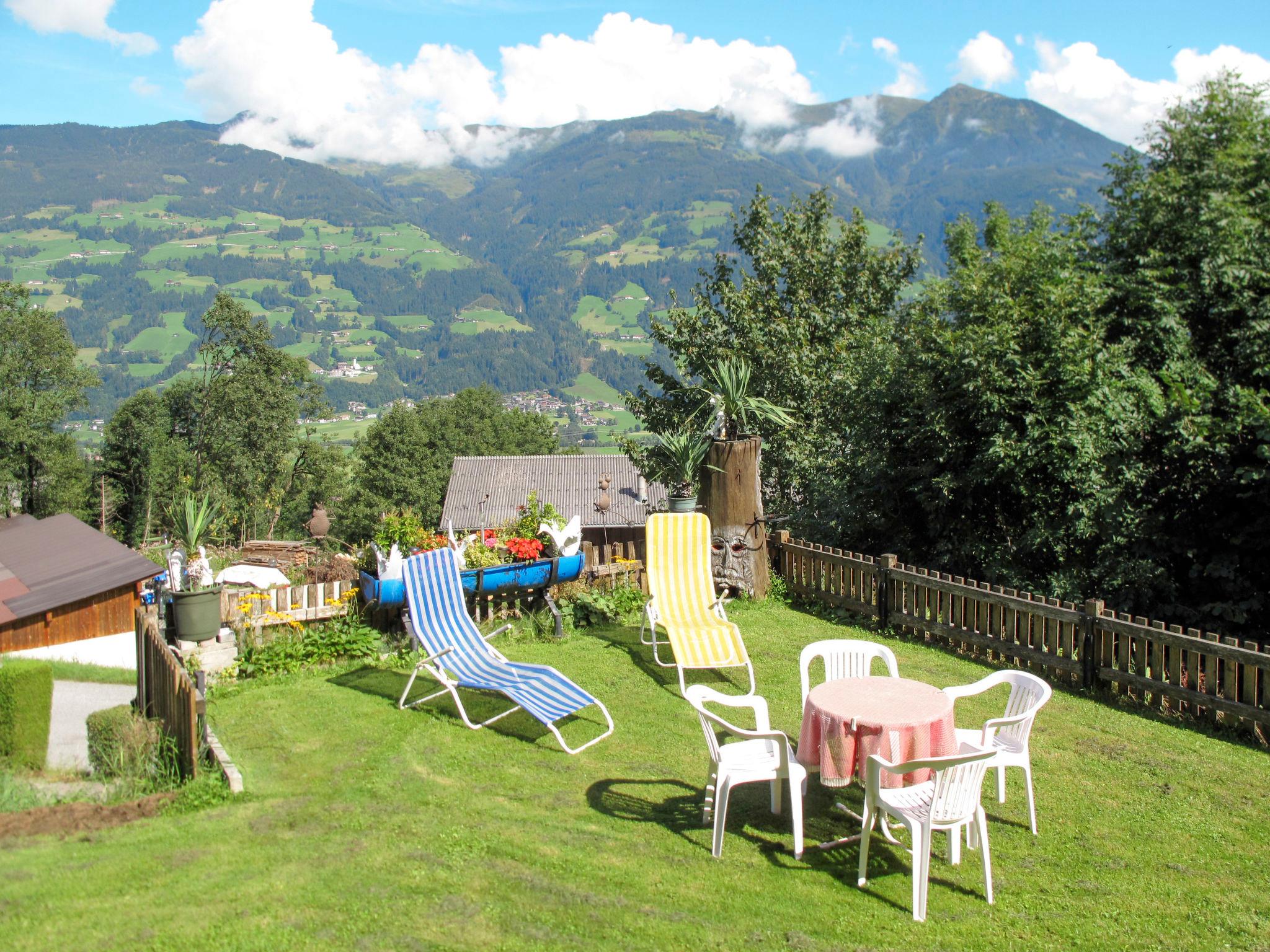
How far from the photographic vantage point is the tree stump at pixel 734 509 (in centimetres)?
938

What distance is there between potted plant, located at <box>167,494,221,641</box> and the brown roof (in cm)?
395

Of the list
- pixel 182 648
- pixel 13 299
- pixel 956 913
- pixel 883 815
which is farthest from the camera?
pixel 13 299

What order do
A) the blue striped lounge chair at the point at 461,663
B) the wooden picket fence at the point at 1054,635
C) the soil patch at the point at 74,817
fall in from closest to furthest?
the soil patch at the point at 74,817, the blue striped lounge chair at the point at 461,663, the wooden picket fence at the point at 1054,635

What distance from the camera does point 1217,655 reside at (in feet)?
20.9

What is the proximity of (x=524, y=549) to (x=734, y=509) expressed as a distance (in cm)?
226

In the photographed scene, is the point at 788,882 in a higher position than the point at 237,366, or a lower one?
lower

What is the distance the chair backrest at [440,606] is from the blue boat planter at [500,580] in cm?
38

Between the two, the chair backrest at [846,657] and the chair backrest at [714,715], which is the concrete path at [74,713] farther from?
the chair backrest at [846,657]

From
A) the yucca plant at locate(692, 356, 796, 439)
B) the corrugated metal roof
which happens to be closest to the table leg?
the yucca plant at locate(692, 356, 796, 439)

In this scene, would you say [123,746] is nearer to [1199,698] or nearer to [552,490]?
[1199,698]

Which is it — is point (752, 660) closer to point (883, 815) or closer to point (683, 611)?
point (683, 611)

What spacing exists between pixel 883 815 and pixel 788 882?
63cm

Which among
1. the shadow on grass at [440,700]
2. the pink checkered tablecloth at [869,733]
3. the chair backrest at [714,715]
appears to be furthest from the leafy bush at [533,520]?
the pink checkered tablecloth at [869,733]

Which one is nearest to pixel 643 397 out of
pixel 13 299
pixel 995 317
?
pixel 995 317
